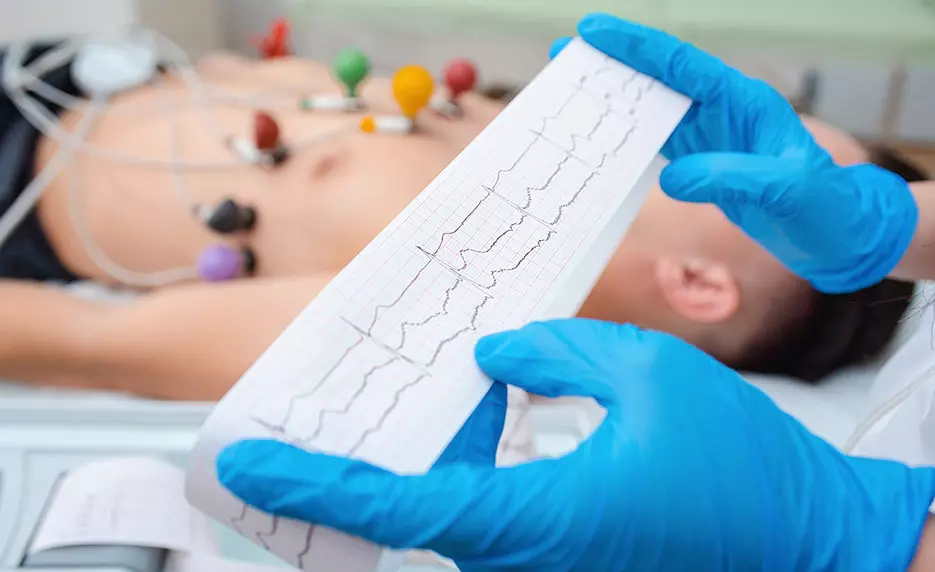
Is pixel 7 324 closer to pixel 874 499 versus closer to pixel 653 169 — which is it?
pixel 653 169

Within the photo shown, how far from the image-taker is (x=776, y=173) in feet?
2.49

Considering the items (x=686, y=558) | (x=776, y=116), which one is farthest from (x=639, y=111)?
(x=686, y=558)

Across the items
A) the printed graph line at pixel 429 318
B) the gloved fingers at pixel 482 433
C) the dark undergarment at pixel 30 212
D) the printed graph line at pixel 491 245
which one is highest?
the printed graph line at pixel 491 245

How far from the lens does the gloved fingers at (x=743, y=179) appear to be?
757 mm

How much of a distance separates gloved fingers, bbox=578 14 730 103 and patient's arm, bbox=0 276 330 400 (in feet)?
1.62

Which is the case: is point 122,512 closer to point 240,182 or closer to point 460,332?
point 460,332

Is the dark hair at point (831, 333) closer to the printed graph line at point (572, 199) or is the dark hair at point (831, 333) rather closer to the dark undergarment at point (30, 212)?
the printed graph line at point (572, 199)

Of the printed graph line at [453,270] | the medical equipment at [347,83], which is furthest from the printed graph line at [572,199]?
the medical equipment at [347,83]

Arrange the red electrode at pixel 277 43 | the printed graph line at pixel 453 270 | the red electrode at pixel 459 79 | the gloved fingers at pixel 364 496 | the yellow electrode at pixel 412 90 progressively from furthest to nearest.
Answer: the red electrode at pixel 277 43 → the red electrode at pixel 459 79 → the yellow electrode at pixel 412 90 → the printed graph line at pixel 453 270 → the gloved fingers at pixel 364 496

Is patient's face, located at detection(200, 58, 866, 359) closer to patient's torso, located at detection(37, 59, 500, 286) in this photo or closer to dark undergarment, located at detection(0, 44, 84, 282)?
patient's torso, located at detection(37, 59, 500, 286)

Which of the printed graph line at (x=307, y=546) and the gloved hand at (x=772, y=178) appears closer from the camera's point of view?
the printed graph line at (x=307, y=546)

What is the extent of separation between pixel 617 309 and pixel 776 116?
386 mm

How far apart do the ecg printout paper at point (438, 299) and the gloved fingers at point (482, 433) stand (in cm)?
3

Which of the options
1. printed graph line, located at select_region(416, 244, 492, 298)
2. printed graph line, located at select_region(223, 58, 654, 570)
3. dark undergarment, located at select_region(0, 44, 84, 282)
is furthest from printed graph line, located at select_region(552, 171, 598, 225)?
dark undergarment, located at select_region(0, 44, 84, 282)
